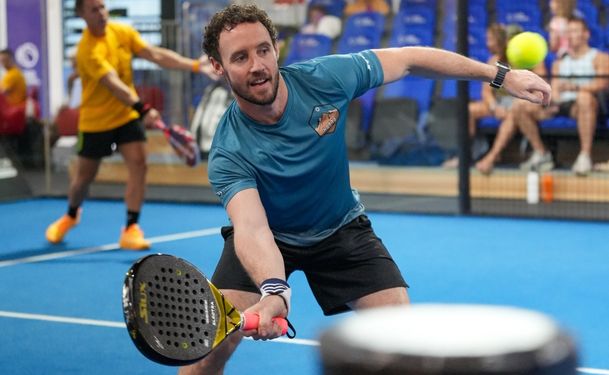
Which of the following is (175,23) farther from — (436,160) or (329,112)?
(329,112)

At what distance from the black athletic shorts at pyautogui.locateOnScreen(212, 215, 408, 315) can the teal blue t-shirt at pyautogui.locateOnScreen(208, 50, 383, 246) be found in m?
0.04

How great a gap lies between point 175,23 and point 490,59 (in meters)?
3.85

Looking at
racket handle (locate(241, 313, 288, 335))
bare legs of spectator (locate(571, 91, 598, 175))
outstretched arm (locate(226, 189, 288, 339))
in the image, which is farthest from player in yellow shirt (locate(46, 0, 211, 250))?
racket handle (locate(241, 313, 288, 335))

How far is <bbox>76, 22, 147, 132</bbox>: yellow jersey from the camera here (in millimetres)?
8859

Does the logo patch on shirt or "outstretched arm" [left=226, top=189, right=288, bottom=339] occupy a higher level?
the logo patch on shirt

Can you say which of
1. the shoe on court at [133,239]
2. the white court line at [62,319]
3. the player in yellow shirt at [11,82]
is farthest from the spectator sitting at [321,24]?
the white court line at [62,319]

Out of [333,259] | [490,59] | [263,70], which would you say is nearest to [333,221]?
[333,259]

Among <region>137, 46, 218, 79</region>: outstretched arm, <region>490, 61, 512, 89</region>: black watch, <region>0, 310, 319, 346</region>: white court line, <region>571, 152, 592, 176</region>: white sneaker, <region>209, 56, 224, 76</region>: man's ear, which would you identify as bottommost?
<region>0, 310, 319, 346</region>: white court line

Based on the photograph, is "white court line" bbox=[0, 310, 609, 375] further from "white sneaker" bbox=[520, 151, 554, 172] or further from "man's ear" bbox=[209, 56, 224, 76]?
"white sneaker" bbox=[520, 151, 554, 172]

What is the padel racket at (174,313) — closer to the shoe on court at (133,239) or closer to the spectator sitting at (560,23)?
the shoe on court at (133,239)

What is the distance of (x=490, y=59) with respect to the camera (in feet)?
36.8

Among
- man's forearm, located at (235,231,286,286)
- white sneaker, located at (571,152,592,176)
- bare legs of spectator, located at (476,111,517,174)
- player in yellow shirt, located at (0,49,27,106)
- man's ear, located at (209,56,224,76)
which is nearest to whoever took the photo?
man's forearm, located at (235,231,286,286)

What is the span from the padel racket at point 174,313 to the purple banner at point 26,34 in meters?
15.4

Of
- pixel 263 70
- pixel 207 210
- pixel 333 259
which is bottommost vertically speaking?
pixel 207 210
